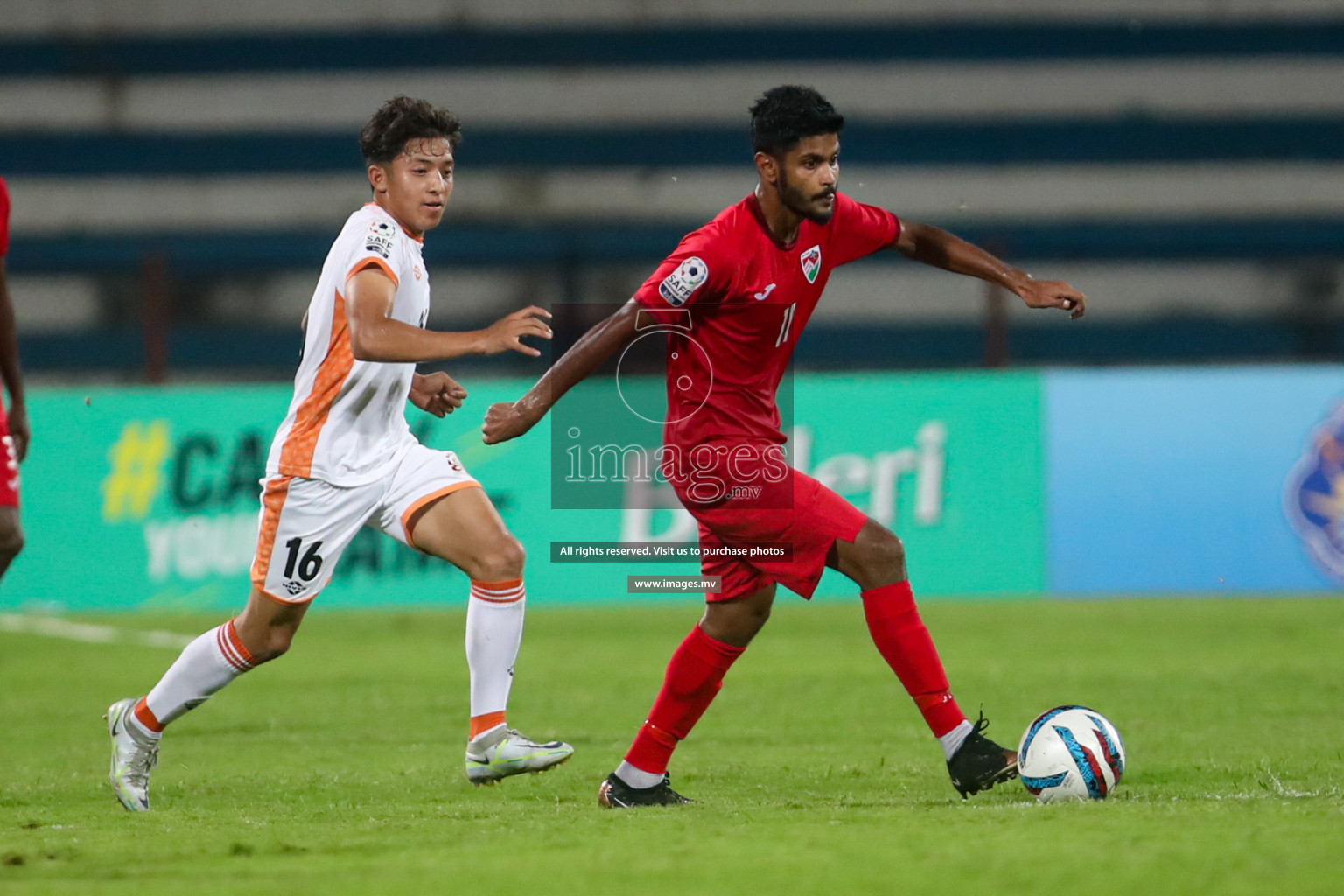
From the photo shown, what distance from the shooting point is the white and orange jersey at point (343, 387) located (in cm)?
491

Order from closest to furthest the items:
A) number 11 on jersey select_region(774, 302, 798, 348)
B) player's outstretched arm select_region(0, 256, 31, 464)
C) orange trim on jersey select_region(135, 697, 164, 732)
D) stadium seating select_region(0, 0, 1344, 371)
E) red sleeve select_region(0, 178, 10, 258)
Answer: number 11 on jersey select_region(774, 302, 798, 348) < orange trim on jersey select_region(135, 697, 164, 732) < red sleeve select_region(0, 178, 10, 258) < player's outstretched arm select_region(0, 256, 31, 464) < stadium seating select_region(0, 0, 1344, 371)

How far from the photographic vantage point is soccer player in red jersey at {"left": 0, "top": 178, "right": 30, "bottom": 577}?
18.1 feet

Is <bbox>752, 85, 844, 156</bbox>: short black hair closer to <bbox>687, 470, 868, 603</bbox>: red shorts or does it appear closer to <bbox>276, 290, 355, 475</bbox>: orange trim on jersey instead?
<bbox>687, 470, 868, 603</bbox>: red shorts

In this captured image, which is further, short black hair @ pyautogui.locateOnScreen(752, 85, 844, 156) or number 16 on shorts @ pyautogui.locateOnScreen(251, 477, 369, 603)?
number 16 on shorts @ pyautogui.locateOnScreen(251, 477, 369, 603)

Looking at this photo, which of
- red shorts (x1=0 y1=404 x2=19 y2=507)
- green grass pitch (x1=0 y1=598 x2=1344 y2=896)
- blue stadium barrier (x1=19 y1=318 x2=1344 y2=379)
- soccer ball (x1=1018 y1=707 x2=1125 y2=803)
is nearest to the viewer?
green grass pitch (x1=0 y1=598 x2=1344 y2=896)

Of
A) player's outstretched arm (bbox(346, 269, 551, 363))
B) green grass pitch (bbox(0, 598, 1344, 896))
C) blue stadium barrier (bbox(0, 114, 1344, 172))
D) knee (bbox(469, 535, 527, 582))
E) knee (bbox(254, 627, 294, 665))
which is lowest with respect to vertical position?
green grass pitch (bbox(0, 598, 1344, 896))

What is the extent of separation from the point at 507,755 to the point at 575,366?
1.11 meters

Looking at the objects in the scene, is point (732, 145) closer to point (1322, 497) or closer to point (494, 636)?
point (1322, 497)

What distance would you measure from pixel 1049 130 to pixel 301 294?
7804mm

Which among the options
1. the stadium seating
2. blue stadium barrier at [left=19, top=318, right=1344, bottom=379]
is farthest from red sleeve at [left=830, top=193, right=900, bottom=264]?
the stadium seating

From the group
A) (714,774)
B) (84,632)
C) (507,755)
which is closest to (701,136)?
(84,632)

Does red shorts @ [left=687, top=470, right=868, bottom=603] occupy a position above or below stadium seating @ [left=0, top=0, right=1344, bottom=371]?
below

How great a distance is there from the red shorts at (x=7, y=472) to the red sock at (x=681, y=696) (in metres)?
2.24

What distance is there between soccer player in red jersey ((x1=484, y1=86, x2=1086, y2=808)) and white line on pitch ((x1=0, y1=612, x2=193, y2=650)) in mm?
5637
